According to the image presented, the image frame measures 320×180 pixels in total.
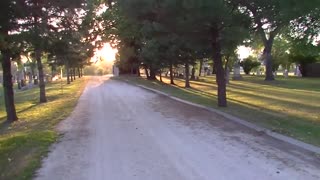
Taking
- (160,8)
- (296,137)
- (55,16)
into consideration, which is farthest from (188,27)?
(296,137)

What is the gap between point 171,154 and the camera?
27.4 feet

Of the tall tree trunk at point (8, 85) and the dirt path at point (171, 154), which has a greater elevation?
the tall tree trunk at point (8, 85)

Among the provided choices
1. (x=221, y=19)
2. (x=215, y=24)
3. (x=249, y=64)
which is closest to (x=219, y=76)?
(x=215, y=24)

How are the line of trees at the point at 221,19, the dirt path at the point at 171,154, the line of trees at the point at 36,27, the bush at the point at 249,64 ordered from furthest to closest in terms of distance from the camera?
1. the bush at the point at 249,64
2. the line of trees at the point at 221,19
3. the line of trees at the point at 36,27
4. the dirt path at the point at 171,154

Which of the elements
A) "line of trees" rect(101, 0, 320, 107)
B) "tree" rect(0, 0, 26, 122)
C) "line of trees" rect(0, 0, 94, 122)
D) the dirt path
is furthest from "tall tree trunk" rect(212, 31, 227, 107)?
"tree" rect(0, 0, 26, 122)

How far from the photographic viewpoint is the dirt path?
692 centimetres

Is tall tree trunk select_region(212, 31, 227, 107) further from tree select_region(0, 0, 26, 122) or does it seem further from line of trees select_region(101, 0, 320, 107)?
tree select_region(0, 0, 26, 122)

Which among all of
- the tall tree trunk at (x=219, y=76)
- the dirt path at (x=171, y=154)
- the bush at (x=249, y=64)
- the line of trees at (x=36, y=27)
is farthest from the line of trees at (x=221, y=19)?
the bush at (x=249, y=64)

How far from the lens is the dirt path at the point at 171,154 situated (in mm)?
6916

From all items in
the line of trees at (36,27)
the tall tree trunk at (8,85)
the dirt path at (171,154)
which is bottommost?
the dirt path at (171,154)

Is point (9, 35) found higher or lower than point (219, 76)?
higher

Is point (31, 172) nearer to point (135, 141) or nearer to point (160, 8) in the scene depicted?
point (135, 141)

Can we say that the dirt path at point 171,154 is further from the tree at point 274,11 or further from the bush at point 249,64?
the bush at point 249,64

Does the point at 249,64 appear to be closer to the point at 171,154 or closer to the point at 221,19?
the point at 221,19
